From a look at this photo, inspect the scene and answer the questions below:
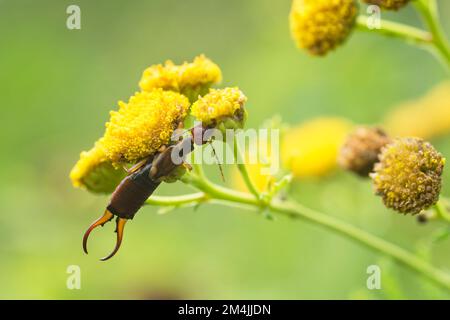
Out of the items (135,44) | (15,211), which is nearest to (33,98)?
(135,44)

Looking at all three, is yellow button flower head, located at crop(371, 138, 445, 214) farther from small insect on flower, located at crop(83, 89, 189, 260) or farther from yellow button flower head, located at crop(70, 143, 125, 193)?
yellow button flower head, located at crop(70, 143, 125, 193)

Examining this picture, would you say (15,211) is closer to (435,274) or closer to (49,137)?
(49,137)

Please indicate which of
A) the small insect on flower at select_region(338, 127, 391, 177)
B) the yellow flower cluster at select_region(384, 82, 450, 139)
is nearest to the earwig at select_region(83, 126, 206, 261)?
the small insect on flower at select_region(338, 127, 391, 177)

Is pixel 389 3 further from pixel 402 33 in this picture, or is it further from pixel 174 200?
pixel 174 200

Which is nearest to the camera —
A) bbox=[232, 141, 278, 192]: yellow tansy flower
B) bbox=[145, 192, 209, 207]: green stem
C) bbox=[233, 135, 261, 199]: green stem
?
bbox=[233, 135, 261, 199]: green stem

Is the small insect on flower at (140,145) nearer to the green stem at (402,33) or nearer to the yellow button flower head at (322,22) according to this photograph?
the yellow button flower head at (322,22)

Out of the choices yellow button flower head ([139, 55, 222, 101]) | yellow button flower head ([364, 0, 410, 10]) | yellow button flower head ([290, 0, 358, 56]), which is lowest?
yellow button flower head ([139, 55, 222, 101])

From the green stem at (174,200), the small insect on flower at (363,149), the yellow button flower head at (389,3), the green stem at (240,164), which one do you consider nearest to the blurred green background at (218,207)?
the small insect on flower at (363,149)
